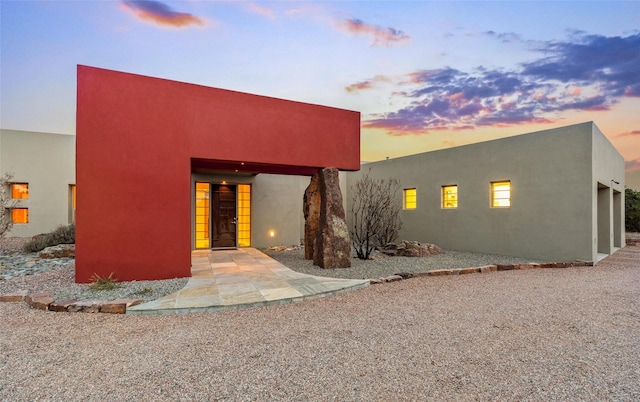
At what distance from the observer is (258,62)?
8844 mm

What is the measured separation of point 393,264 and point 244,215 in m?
5.40

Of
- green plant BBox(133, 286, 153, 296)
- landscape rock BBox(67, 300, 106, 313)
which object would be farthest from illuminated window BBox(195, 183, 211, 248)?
landscape rock BBox(67, 300, 106, 313)

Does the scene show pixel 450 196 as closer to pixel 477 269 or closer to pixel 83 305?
pixel 477 269

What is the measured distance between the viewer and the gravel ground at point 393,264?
248 inches

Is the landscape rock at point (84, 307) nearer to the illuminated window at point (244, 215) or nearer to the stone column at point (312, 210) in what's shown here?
the stone column at point (312, 210)

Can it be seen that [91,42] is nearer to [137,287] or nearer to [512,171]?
[137,287]

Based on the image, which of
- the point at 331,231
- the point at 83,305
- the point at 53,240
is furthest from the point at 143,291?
the point at 53,240

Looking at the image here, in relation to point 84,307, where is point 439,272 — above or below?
below

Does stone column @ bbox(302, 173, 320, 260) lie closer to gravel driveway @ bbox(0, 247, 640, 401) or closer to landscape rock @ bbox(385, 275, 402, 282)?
landscape rock @ bbox(385, 275, 402, 282)

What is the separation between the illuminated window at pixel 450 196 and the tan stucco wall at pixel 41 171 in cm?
1601

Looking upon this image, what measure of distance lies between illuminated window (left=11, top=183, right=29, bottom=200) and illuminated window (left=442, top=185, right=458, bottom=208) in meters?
17.7

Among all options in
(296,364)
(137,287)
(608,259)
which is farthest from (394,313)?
(608,259)

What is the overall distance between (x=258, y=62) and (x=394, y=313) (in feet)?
25.7

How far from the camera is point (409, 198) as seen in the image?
12.0 m
